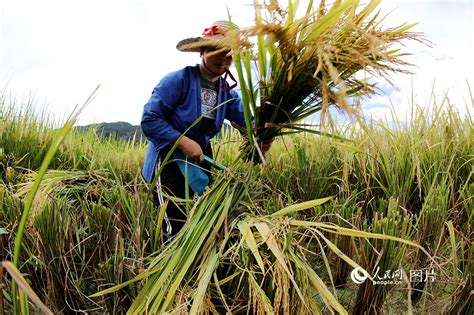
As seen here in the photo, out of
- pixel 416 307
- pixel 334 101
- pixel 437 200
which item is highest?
pixel 334 101

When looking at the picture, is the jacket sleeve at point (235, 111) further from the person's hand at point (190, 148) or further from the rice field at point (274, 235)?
the rice field at point (274, 235)

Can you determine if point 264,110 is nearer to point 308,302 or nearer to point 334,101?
point 334,101

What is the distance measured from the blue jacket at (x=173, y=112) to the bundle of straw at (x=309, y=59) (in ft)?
1.50

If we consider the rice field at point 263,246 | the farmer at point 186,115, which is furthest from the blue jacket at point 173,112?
the rice field at point 263,246

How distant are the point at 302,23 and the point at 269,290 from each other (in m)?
0.83

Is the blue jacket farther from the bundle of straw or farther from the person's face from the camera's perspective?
the bundle of straw

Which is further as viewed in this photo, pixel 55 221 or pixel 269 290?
pixel 55 221

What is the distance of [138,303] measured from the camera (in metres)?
1.34

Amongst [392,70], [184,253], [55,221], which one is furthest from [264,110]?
[55,221]

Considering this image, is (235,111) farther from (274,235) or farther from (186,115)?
(274,235)

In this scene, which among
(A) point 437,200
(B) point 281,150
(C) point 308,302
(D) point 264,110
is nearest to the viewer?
(C) point 308,302

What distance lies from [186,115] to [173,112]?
0.22ft

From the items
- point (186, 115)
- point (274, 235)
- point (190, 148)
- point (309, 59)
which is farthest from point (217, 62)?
point (274, 235)

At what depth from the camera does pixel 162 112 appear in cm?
204
